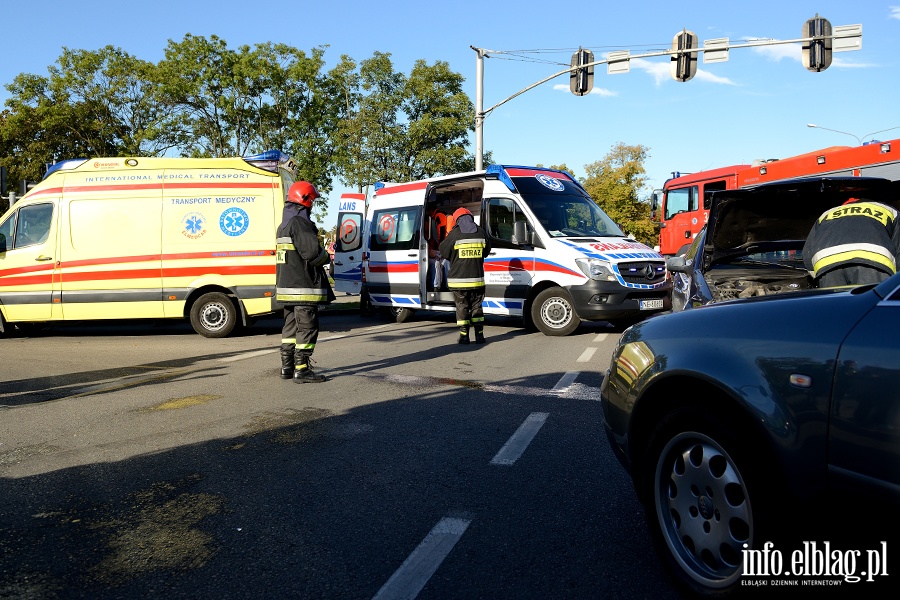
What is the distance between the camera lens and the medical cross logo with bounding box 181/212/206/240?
40.5 ft

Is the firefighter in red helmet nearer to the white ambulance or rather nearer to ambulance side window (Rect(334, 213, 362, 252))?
the white ambulance

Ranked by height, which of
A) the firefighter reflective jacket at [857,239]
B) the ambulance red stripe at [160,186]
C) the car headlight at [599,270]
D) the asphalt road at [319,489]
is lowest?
the asphalt road at [319,489]

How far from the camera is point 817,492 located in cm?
235

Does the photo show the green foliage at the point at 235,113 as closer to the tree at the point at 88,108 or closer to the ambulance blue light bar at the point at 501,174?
the tree at the point at 88,108

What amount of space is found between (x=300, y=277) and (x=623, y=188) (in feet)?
144

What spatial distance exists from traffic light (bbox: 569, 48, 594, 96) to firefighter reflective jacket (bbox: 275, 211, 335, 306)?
12499 mm

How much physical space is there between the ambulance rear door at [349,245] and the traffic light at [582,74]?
20.0ft

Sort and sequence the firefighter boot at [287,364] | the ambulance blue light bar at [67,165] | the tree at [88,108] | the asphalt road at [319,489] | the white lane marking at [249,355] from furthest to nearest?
the tree at [88,108] → the ambulance blue light bar at [67,165] → the white lane marking at [249,355] → the firefighter boot at [287,364] → the asphalt road at [319,489]

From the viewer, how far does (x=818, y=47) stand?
16047 mm

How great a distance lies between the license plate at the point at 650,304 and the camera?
38.1 ft

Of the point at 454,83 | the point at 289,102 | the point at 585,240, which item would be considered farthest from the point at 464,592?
the point at 454,83

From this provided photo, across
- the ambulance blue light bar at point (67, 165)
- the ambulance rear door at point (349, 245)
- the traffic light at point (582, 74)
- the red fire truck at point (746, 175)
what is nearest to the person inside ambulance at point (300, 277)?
the ambulance blue light bar at point (67, 165)

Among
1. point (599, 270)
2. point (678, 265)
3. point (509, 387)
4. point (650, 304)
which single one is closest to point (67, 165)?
point (599, 270)

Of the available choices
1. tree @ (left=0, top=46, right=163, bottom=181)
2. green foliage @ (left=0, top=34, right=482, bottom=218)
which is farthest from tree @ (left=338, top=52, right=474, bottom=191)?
tree @ (left=0, top=46, right=163, bottom=181)
